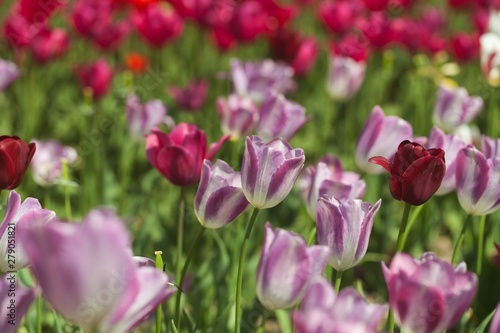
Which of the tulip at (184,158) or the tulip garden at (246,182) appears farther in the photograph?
the tulip at (184,158)

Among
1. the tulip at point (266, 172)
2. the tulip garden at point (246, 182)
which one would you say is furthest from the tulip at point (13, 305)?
the tulip at point (266, 172)

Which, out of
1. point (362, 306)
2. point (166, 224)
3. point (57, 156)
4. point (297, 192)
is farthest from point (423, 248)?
point (362, 306)

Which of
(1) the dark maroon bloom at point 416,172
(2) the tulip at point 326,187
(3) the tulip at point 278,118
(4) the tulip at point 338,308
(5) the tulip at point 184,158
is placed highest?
(4) the tulip at point 338,308

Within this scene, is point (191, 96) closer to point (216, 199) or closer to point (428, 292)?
point (216, 199)

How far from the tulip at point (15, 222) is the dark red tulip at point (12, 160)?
118 mm

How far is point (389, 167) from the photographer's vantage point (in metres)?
1.29

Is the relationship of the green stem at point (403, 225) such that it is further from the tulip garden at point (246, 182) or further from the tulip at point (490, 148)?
the tulip at point (490, 148)

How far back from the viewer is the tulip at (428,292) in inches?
36.8

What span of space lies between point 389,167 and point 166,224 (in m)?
1.47

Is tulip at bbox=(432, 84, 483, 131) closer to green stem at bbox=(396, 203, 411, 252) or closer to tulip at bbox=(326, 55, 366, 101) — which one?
tulip at bbox=(326, 55, 366, 101)

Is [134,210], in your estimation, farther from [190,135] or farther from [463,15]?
[463,15]

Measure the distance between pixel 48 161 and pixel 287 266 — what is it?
61.4 inches

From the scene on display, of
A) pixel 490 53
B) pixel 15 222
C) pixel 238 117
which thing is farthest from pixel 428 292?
pixel 490 53

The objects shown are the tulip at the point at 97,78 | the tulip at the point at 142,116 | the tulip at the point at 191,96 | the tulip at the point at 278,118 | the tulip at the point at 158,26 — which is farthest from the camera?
the tulip at the point at 158,26
